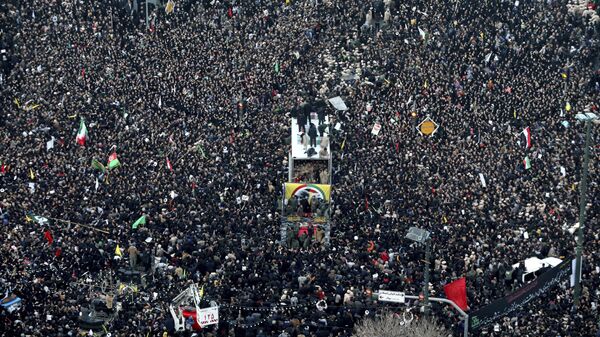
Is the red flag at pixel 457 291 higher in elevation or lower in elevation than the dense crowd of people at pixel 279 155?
lower

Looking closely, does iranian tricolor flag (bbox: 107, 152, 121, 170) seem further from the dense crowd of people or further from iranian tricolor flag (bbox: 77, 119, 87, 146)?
iranian tricolor flag (bbox: 77, 119, 87, 146)

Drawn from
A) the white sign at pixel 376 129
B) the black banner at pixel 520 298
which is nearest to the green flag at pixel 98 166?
the white sign at pixel 376 129

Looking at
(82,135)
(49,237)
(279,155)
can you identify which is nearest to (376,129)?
(279,155)

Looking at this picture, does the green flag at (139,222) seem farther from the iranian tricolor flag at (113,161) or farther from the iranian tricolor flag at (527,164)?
the iranian tricolor flag at (527,164)

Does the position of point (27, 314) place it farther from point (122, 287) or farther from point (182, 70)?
point (182, 70)

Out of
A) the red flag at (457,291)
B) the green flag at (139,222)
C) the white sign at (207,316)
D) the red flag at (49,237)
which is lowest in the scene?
the white sign at (207,316)

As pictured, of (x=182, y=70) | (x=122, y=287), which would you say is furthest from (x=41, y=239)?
(x=182, y=70)
